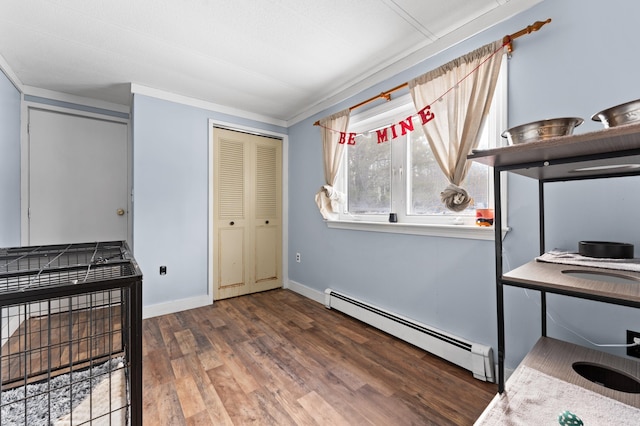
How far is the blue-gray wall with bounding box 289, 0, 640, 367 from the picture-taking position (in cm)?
131

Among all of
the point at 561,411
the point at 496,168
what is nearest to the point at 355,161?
the point at 496,168

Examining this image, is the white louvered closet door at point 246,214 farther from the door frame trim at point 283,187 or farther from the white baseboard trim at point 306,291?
the white baseboard trim at point 306,291

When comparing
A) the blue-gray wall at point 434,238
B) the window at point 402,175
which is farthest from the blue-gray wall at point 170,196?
the window at point 402,175

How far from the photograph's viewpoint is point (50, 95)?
2.80m

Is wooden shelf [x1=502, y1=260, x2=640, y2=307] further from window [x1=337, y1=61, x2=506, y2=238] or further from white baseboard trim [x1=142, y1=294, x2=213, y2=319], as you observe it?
white baseboard trim [x1=142, y1=294, x2=213, y2=319]

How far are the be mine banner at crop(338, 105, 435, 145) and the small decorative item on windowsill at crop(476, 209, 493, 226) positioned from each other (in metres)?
0.73

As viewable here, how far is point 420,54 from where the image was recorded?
6.81ft

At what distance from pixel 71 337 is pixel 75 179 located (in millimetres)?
2892

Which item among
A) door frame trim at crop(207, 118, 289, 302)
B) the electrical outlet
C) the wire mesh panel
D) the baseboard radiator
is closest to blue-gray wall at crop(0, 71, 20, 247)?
the wire mesh panel

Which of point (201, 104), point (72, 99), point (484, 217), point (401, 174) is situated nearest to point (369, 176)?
point (401, 174)

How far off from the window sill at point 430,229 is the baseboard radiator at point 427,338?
0.69 meters

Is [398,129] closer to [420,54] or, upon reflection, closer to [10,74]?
[420,54]

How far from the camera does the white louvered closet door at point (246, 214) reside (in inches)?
128

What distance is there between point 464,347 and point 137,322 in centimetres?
186
